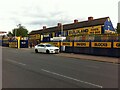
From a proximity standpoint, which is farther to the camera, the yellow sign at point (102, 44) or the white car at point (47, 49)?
the white car at point (47, 49)

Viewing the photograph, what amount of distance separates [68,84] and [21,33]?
345 ft

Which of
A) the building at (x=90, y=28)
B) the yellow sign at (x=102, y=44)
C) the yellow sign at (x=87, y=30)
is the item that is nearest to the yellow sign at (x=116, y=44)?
the yellow sign at (x=102, y=44)

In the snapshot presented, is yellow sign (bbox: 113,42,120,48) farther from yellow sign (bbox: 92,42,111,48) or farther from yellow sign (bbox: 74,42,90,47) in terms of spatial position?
yellow sign (bbox: 74,42,90,47)

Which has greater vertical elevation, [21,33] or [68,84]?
[21,33]

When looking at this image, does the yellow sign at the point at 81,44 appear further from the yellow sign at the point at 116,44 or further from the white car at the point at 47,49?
the yellow sign at the point at 116,44

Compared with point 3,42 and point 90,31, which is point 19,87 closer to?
point 90,31

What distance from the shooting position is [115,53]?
25.7 m

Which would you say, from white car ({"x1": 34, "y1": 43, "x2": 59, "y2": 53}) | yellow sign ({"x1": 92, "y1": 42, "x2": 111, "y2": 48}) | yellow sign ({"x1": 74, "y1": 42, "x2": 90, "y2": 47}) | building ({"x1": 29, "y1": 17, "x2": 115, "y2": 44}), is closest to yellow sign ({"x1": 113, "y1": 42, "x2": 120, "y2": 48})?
yellow sign ({"x1": 92, "y1": 42, "x2": 111, "y2": 48})

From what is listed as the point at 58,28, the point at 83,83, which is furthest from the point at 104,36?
the point at 58,28

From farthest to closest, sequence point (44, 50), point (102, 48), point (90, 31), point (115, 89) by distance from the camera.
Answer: point (90, 31)
point (44, 50)
point (102, 48)
point (115, 89)

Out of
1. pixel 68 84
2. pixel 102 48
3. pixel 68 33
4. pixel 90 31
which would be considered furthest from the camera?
pixel 68 33

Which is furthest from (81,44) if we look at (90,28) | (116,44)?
(90,28)

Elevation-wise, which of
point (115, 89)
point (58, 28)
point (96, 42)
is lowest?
point (115, 89)

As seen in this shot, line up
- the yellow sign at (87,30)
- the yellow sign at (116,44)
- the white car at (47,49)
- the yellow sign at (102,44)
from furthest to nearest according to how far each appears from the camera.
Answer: the yellow sign at (87,30) → the white car at (47,49) → the yellow sign at (102,44) → the yellow sign at (116,44)
